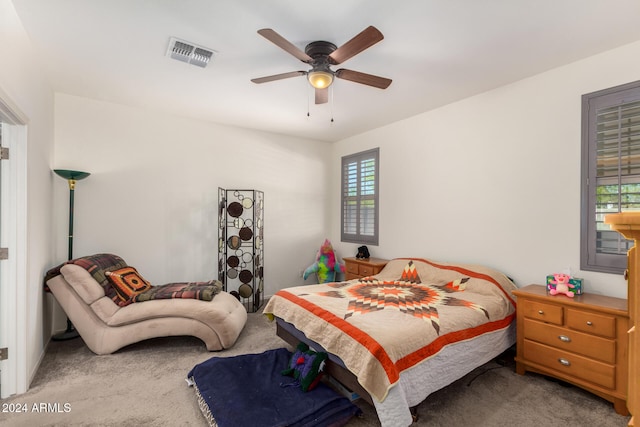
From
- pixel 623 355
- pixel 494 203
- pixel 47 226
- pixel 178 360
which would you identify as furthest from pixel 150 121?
pixel 623 355

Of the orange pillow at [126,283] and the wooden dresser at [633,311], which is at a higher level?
the wooden dresser at [633,311]

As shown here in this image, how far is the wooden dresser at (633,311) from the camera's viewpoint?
1.80 ft

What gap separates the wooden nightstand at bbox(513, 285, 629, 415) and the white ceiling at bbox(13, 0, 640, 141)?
6.60ft

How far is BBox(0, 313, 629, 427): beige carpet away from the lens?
206 cm

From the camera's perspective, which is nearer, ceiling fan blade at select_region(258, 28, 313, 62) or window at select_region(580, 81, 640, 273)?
ceiling fan blade at select_region(258, 28, 313, 62)

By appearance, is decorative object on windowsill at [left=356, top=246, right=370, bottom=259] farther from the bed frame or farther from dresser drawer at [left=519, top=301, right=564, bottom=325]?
dresser drawer at [left=519, top=301, right=564, bottom=325]

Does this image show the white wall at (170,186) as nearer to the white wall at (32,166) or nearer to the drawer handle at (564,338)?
the white wall at (32,166)

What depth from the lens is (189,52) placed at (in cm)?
260

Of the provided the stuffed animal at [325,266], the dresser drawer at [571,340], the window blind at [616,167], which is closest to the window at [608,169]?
the window blind at [616,167]

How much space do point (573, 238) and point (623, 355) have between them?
977 millimetres

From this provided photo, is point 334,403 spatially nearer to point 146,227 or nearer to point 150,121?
point 146,227

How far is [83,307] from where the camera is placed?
2.99 metres

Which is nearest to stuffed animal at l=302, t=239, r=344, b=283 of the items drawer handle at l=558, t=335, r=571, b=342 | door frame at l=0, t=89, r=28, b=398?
drawer handle at l=558, t=335, r=571, b=342

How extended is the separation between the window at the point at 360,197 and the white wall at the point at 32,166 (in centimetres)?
385
